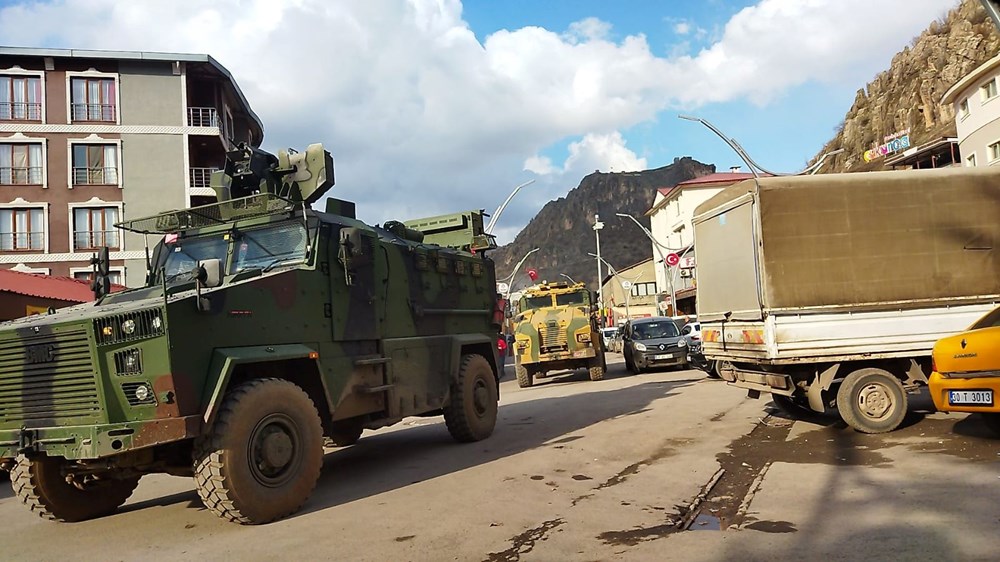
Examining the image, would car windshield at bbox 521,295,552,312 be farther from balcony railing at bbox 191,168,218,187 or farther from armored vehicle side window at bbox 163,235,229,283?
balcony railing at bbox 191,168,218,187

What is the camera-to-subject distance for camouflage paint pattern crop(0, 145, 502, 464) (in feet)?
18.3

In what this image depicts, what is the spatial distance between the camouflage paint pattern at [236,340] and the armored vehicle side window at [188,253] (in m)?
0.03

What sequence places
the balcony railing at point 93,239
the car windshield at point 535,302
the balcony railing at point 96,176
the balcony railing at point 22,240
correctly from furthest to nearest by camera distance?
the balcony railing at point 96,176
the balcony railing at point 93,239
the balcony railing at point 22,240
the car windshield at point 535,302

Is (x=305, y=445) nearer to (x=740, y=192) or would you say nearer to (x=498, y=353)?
(x=498, y=353)

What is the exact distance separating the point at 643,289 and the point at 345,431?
72979 mm

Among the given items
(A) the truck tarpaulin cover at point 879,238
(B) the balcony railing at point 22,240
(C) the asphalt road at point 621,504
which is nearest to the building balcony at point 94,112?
(B) the balcony railing at point 22,240

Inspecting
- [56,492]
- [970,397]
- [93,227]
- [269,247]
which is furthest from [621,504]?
[93,227]

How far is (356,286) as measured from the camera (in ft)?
25.5

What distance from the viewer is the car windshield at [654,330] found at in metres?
21.4

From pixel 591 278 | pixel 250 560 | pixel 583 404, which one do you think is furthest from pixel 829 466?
pixel 591 278

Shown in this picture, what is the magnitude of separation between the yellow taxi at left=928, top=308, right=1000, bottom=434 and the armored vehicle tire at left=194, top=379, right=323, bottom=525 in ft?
20.0

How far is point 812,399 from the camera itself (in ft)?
28.7

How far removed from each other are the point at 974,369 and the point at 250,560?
670cm

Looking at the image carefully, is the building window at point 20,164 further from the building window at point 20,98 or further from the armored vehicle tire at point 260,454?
the armored vehicle tire at point 260,454
